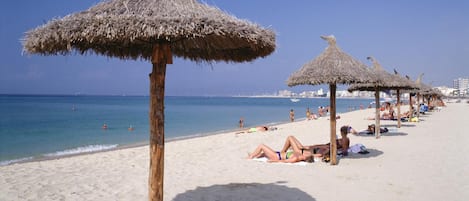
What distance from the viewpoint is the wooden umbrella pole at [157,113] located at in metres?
3.16

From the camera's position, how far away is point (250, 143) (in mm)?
11508

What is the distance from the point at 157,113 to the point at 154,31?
780 mm

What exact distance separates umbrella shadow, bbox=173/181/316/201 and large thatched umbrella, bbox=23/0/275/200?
1761 mm

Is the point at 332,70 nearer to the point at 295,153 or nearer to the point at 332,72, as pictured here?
the point at 332,72

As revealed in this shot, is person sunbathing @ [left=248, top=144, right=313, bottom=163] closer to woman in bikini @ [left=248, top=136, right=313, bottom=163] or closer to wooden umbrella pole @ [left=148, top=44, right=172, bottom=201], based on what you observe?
woman in bikini @ [left=248, top=136, right=313, bottom=163]

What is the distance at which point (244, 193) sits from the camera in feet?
16.8

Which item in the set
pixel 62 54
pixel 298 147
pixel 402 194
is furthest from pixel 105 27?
pixel 298 147

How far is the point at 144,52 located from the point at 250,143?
7.59 m

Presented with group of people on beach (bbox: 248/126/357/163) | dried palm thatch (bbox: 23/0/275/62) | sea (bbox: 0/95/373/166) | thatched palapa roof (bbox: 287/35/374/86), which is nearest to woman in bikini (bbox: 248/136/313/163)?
group of people on beach (bbox: 248/126/357/163)

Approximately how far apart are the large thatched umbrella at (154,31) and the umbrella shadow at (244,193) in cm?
176

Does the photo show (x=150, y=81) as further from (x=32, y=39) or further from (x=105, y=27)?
(x=32, y=39)

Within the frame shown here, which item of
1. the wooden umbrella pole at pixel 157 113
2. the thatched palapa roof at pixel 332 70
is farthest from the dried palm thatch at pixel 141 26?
the thatched palapa roof at pixel 332 70

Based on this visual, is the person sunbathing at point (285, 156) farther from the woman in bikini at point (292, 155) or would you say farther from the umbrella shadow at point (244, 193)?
the umbrella shadow at point (244, 193)

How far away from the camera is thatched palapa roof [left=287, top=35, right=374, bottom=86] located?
21.7 ft
